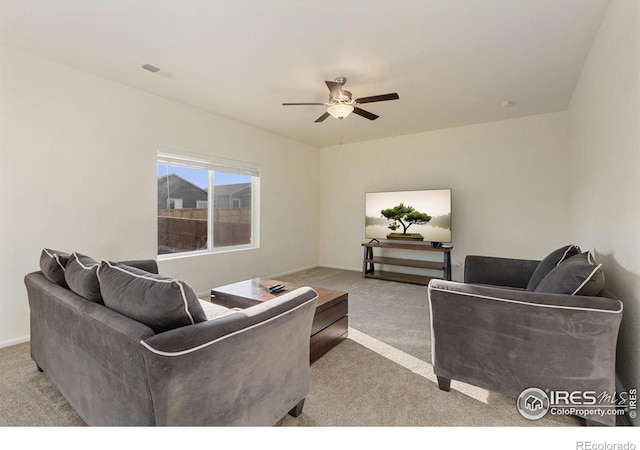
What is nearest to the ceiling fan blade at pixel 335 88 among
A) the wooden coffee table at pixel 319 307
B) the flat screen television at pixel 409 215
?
the wooden coffee table at pixel 319 307

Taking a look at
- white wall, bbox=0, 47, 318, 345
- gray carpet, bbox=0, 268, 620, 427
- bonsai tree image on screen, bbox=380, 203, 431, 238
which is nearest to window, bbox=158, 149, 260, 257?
white wall, bbox=0, 47, 318, 345

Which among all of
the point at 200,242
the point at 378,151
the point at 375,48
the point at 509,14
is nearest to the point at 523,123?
the point at 378,151

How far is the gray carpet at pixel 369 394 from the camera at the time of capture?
5.31 feet

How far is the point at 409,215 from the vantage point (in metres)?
5.08

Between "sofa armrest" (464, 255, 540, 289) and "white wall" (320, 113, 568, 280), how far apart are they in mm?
1873

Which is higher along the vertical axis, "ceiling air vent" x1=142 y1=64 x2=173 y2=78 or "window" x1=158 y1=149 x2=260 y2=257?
"ceiling air vent" x1=142 y1=64 x2=173 y2=78

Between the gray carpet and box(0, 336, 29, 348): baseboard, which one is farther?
box(0, 336, 29, 348): baseboard

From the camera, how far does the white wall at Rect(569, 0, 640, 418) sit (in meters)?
1.62

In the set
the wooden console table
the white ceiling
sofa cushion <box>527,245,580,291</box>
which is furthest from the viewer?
the wooden console table

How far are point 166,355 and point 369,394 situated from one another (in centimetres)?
135

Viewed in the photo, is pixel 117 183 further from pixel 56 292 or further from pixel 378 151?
pixel 378 151

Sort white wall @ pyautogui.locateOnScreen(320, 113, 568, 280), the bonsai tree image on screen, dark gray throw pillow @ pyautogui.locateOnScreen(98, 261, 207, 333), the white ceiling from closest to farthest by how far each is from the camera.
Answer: dark gray throw pillow @ pyautogui.locateOnScreen(98, 261, 207, 333), the white ceiling, white wall @ pyautogui.locateOnScreen(320, 113, 568, 280), the bonsai tree image on screen

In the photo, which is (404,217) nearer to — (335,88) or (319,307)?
(335,88)

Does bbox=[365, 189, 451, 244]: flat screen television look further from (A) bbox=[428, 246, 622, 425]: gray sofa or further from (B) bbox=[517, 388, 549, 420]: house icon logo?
(B) bbox=[517, 388, 549, 420]: house icon logo
